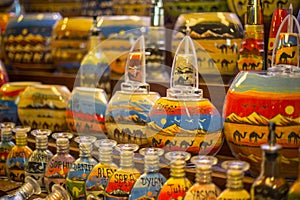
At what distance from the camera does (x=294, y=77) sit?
0.79 meters

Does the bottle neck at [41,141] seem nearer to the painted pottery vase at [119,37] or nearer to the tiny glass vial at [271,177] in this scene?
the painted pottery vase at [119,37]

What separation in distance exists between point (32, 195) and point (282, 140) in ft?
1.63

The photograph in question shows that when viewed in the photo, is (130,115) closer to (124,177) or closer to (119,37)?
(124,177)

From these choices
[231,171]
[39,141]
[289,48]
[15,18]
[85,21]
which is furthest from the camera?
[15,18]

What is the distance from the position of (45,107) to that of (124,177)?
0.41 meters

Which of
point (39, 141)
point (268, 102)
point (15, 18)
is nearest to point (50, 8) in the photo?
point (15, 18)

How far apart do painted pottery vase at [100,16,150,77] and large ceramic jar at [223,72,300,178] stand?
19.8 inches

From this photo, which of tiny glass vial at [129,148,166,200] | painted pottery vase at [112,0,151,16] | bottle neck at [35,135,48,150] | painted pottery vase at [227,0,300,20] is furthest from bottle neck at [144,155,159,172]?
painted pottery vase at [112,0,151,16]

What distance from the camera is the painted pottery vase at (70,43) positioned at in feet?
4.58

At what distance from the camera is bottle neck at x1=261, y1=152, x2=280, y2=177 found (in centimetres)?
68

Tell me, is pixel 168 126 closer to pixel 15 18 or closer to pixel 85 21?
pixel 85 21

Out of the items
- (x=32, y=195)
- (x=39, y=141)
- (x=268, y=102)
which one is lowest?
(x=32, y=195)

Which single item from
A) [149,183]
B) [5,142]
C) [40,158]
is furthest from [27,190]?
[149,183]

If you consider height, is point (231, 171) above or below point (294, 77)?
below
